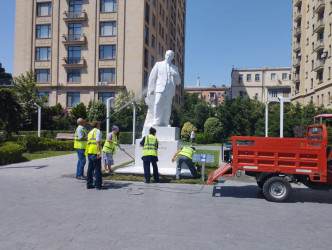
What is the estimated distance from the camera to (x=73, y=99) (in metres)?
36.8

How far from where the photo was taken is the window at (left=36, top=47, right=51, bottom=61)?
1463 inches

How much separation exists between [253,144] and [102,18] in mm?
33528

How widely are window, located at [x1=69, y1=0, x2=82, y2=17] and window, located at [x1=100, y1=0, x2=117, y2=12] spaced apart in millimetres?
2982

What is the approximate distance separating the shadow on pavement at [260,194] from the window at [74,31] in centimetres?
3344

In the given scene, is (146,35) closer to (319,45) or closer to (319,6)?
(319,45)

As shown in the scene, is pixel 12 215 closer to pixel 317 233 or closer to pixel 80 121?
pixel 80 121

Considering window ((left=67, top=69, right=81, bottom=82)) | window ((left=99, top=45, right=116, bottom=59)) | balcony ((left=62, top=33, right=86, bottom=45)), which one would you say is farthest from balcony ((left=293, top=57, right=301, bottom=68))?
window ((left=67, top=69, right=81, bottom=82))

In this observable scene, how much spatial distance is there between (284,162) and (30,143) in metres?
16.0

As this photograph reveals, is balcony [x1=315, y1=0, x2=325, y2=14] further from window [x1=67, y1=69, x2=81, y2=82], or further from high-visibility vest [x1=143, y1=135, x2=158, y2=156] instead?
high-visibility vest [x1=143, y1=135, x2=158, y2=156]

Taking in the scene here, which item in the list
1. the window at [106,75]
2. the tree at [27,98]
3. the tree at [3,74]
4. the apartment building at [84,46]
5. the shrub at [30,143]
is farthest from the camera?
the tree at [3,74]

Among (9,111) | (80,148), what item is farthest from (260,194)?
(9,111)

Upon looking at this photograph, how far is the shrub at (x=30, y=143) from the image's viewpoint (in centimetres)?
1772

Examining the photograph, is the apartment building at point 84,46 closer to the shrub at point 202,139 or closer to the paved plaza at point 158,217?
the shrub at point 202,139

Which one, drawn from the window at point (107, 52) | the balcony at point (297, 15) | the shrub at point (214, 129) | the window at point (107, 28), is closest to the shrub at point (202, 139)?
the shrub at point (214, 129)
